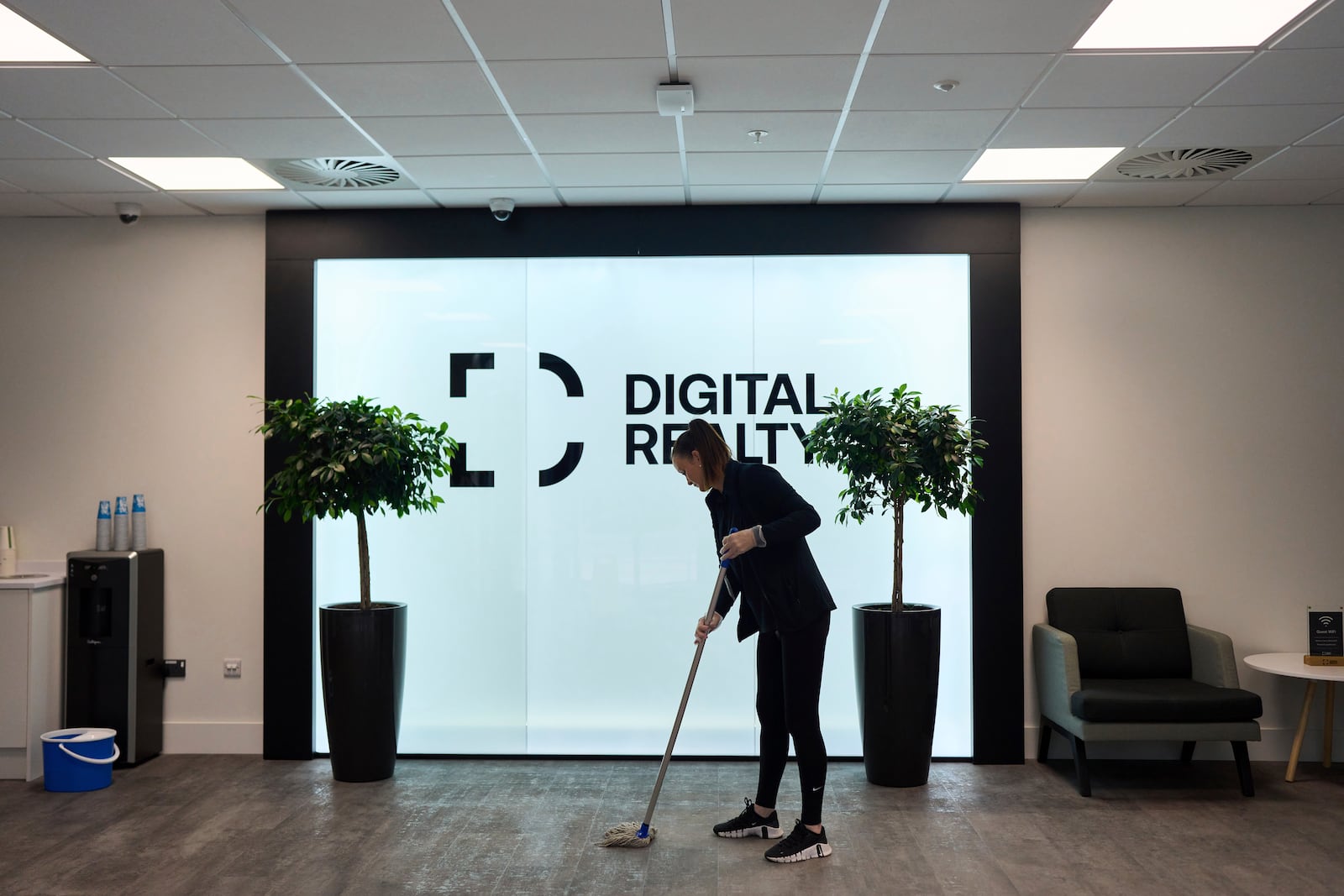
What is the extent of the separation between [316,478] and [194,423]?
4.14 ft

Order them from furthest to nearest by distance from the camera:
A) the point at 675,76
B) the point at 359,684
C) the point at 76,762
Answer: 1. the point at 359,684
2. the point at 76,762
3. the point at 675,76

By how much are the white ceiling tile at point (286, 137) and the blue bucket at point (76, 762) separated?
109 inches

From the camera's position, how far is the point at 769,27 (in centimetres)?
333

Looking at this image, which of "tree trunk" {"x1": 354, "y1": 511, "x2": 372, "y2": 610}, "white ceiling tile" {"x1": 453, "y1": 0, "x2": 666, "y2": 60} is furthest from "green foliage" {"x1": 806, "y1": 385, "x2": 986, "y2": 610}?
"tree trunk" {"x1": 354, "y1": 511, "x2": 372, "y2": 610}

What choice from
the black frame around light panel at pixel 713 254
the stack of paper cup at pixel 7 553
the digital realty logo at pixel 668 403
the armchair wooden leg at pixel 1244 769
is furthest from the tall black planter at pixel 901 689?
the stack of paper cup at pixel 7 553

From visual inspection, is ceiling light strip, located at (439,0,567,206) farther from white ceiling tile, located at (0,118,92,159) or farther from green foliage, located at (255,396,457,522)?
white ceiling tile, located at (0,118,92,159)

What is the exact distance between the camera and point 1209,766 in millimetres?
5266

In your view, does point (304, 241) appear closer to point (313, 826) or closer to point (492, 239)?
point (492, 239)

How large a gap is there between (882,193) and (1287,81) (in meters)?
1.93


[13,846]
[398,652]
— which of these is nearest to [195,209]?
[398,652]

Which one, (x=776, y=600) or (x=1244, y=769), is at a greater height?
(x=776, y=600)

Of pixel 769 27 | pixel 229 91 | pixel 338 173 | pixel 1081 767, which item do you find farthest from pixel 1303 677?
pixel 229 91

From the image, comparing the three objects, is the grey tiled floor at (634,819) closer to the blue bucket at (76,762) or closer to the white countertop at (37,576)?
the blue bucket at (76,762)

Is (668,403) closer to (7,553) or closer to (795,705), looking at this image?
(795,705)
